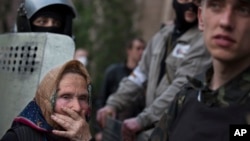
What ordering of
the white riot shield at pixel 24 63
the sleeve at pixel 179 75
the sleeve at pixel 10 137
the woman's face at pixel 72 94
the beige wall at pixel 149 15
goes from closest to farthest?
1. the sleeve at pixel 10 137
2. the woman's face at pixel 72 94
3. the white riot shield at pixel 24 63
4. the sleeve at pixel 179 75
5. the beige wall at pixel 149 15

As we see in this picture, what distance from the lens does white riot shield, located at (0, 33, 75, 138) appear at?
12.9 feet

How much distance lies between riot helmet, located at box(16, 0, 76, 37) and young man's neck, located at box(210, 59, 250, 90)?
2.21m

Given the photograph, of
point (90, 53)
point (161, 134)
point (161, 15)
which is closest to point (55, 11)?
point (161, 134)

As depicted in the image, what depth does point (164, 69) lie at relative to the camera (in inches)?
189

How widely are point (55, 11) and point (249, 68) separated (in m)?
2.44

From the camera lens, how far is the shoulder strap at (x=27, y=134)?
10.2 feet

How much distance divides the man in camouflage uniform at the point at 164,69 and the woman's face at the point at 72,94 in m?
1.18

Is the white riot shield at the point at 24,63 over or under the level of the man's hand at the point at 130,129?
over

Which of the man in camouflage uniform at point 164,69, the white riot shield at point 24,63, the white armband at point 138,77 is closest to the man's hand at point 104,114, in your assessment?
the man in camouflage uniform at point 164,69

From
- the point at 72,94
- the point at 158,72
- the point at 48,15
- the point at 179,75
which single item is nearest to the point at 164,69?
the point at 158,72

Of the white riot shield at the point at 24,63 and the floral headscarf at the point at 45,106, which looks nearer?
the floral headscarf at the point at 45,106

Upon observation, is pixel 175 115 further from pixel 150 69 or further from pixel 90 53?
pixel 90 53

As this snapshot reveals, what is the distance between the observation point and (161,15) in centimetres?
1641

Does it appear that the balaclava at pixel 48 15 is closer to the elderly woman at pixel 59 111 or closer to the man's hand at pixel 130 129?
the man's hand at pixel 130 129
